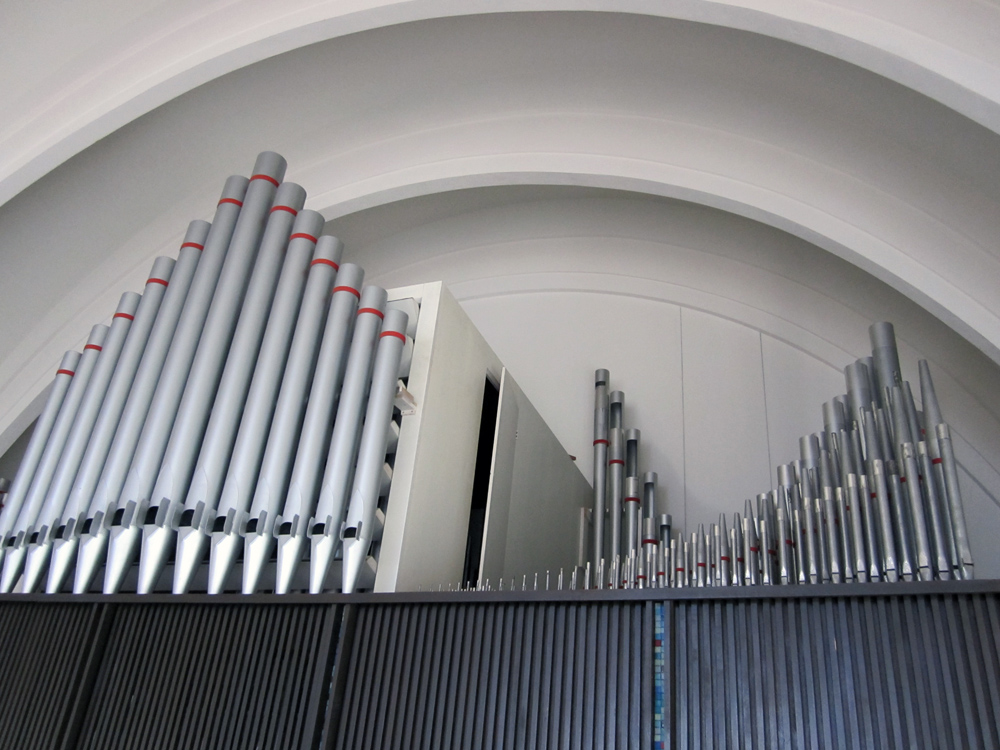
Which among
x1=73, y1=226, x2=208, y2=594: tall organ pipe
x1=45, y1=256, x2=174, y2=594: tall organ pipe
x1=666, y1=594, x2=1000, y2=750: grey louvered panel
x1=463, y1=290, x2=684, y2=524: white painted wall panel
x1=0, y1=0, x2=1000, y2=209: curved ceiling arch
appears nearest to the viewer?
x1=666, y1=594, x2=1000, y2=750: grey louvered panel

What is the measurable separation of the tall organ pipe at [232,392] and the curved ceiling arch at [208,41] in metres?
1.18

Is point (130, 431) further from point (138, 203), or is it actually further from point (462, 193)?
point (462, 193)

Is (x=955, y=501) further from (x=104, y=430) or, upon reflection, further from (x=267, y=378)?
(x=104, y=430)

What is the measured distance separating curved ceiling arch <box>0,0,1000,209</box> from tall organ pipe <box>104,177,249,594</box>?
1.02 meters

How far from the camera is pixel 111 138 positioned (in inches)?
265

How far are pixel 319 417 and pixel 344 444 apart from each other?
8.1 inches

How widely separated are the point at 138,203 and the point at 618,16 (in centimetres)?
416

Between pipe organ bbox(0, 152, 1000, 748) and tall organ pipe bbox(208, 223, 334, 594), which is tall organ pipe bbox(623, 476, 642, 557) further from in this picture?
tall organ pipe bbox(208, 223, 334, 594)

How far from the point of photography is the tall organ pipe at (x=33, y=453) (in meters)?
4.61

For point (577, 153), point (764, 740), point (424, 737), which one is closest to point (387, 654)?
point (424, 737)

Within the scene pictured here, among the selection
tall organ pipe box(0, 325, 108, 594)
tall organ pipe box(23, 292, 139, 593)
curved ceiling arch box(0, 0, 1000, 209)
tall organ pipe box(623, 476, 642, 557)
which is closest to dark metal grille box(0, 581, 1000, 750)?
tall organ pipe box(23, 292, 139, 593)

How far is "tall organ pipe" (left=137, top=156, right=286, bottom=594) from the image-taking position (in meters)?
3.87

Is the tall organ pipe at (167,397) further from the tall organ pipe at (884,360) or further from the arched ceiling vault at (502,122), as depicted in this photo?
the tall organ pipe at (884,360)

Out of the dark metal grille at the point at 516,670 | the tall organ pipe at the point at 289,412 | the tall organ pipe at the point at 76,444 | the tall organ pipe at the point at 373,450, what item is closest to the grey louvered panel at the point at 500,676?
the dark metal grille at the point at 516,670
